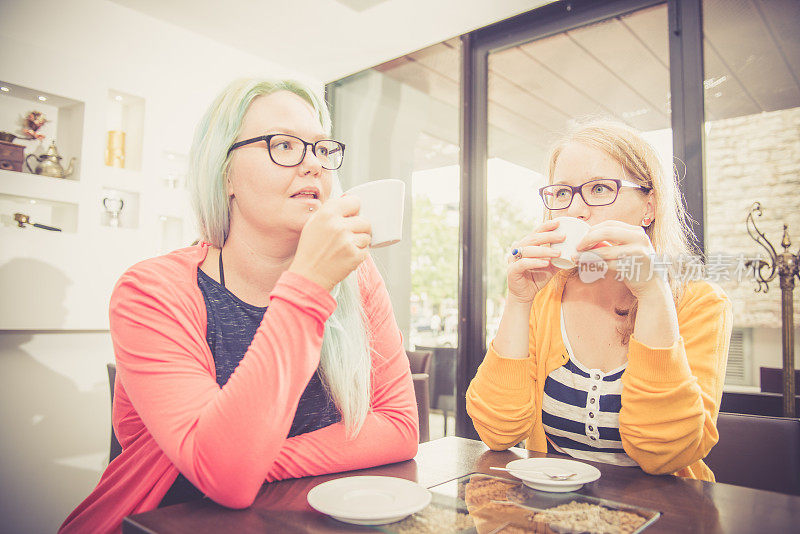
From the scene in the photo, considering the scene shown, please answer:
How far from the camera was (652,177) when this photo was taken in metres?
1.32

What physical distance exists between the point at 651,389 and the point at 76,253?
290cm

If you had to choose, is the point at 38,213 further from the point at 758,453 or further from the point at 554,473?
the point at 758,453

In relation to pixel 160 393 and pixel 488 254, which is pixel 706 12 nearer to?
pixel 488 254

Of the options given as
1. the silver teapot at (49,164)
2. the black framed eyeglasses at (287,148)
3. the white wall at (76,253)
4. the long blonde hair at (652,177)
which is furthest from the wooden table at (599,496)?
the silver teapot at (49,164)

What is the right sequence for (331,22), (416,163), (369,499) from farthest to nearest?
1. (416,163)
2. (331,22)
3. (369,499)

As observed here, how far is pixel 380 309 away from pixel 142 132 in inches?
105

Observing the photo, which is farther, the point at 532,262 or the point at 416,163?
the point at 416,163

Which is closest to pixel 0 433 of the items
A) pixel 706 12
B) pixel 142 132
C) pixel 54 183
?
pixel 54 183

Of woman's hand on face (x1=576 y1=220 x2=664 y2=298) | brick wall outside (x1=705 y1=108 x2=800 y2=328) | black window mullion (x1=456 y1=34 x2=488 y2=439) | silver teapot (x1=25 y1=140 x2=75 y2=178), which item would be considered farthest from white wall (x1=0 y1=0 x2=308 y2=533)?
brick wall outside (x1=705 y1=108 x2=800 y2=328)

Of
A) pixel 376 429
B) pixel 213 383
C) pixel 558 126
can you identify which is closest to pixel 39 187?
pixel 213 383

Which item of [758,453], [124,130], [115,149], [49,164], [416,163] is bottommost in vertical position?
[758,453]

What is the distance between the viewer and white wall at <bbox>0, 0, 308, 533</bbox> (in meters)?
2.64

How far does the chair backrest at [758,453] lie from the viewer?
3.83ft

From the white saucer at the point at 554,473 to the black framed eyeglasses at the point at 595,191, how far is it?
2.06ft
